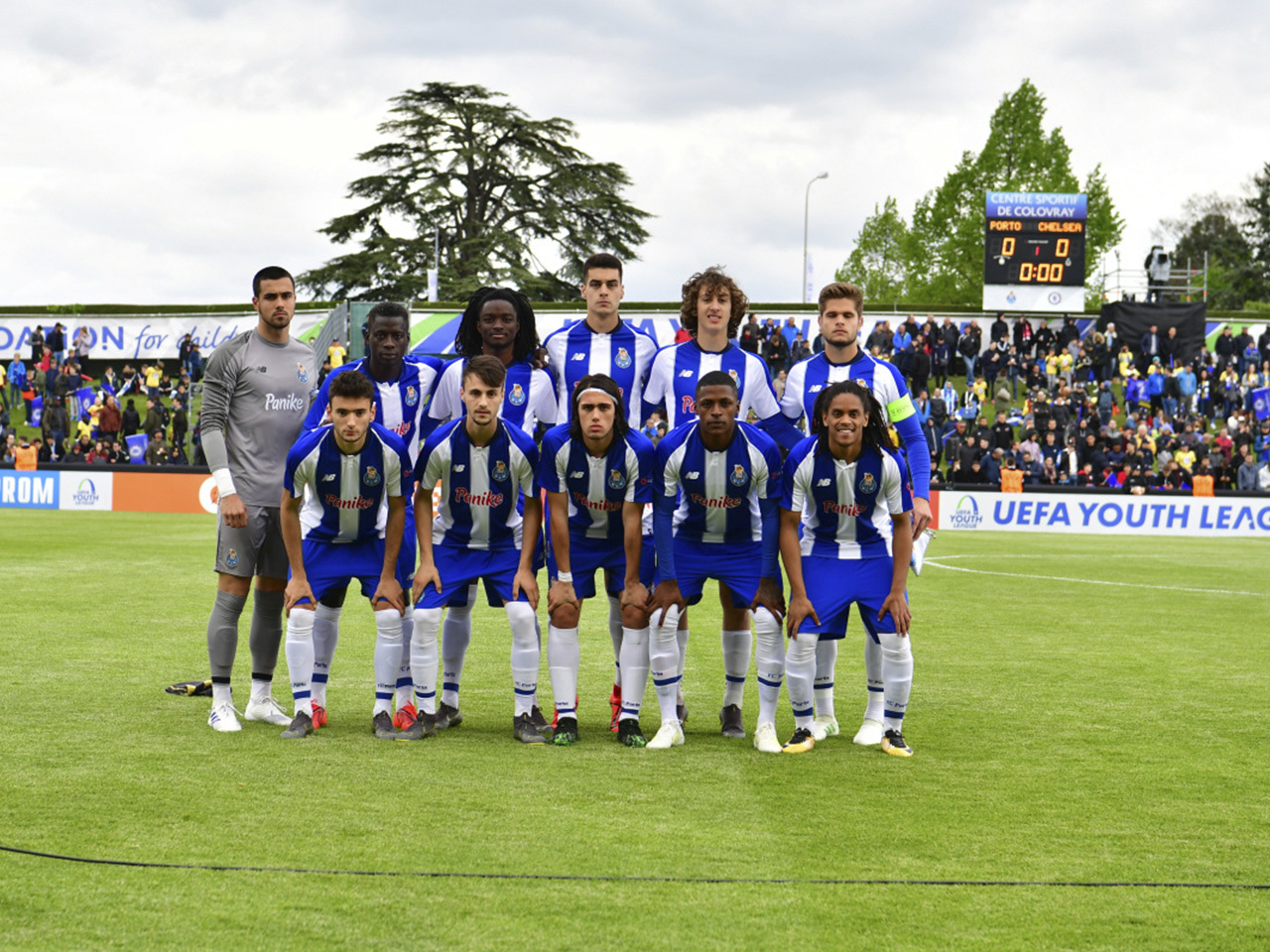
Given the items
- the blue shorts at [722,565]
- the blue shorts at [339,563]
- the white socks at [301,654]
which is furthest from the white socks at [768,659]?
the white socks at [301,654]

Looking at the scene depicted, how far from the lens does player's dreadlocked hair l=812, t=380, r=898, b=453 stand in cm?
596

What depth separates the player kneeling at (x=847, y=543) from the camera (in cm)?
599

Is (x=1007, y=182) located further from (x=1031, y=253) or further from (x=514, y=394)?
(x=514, y=394)

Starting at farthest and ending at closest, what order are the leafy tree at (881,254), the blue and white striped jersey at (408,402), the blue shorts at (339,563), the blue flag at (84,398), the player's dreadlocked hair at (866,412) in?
the leafy tree at (881,254)
the blue flag at (84,398)
the blue and white striped jersey at (408,402)
the blue shorts at (339,563)
the player's dreadlocked hair at (866,412)

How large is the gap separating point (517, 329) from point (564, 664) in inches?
69.2

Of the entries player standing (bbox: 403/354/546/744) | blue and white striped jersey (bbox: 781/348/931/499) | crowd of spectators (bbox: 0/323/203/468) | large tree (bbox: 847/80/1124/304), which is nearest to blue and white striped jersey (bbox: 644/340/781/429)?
blue and white striped jersey (bbox: 781/348/931/499)

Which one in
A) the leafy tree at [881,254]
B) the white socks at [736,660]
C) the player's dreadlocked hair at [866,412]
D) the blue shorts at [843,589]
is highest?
the leafy tree at [881,254]

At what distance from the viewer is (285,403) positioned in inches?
259

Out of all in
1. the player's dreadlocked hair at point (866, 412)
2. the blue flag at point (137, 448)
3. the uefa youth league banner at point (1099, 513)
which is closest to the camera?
the player's dreadlocked hair at point (866, 412)

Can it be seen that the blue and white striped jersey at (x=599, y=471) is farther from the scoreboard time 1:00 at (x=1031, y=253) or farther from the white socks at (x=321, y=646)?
the scoreboard time 1:00 at (x=1031, y=253)

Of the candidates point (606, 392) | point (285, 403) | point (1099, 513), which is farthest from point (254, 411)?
point (1099, 513)

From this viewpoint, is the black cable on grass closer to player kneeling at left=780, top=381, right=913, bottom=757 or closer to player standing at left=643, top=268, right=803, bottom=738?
player kneeling at left=780, top=381, right=913, bottom=757

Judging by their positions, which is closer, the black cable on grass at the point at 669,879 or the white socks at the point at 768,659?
the black cable on grass at the point at 669,879

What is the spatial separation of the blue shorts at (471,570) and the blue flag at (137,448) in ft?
85.0
